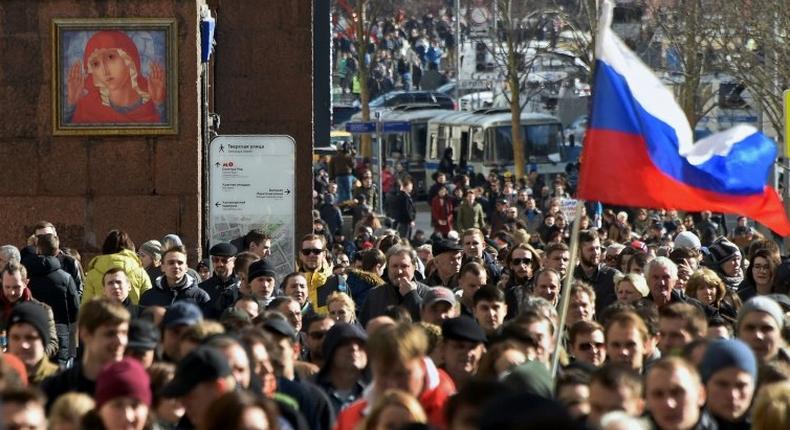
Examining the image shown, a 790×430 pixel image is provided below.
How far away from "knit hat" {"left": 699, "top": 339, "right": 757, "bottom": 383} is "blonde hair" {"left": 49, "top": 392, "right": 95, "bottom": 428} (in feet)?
8.72

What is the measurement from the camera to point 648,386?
27.2ft

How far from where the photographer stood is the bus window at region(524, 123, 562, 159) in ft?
178

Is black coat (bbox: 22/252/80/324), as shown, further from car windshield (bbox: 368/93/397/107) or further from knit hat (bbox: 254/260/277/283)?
car windshield (bbox: 368/93/397/107)

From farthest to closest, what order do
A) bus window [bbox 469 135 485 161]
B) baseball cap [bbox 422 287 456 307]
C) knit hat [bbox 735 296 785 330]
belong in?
bus window [bbox 469 135 485 161], baseball cap [bbox 422 287 456 307], knit hat [bbox 735 296 785 330]

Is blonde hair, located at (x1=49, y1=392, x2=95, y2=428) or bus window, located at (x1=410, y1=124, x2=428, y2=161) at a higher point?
bus window, located at (x1=410, y1=124, x2=428, y2=161)

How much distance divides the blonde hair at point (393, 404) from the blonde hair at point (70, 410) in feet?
3.54

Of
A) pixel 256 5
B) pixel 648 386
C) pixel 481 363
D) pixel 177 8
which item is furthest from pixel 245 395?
pixel 256 5

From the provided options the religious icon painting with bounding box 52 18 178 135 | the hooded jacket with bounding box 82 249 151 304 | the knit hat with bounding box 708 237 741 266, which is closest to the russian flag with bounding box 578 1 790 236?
the hooded jacket with bounding box 82 249 151 304

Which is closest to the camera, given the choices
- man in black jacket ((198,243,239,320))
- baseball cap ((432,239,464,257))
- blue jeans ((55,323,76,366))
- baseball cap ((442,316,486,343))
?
baseball cap ((442,316,486,343))

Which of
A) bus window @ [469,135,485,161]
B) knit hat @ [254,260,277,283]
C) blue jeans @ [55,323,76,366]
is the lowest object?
blue jeans @ [55,323,76,366]

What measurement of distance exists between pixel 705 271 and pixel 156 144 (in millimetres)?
6992

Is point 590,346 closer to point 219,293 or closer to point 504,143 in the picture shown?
point 219,293

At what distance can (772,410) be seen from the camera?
793cm

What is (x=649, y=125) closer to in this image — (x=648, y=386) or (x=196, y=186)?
(x=648, y=386)
